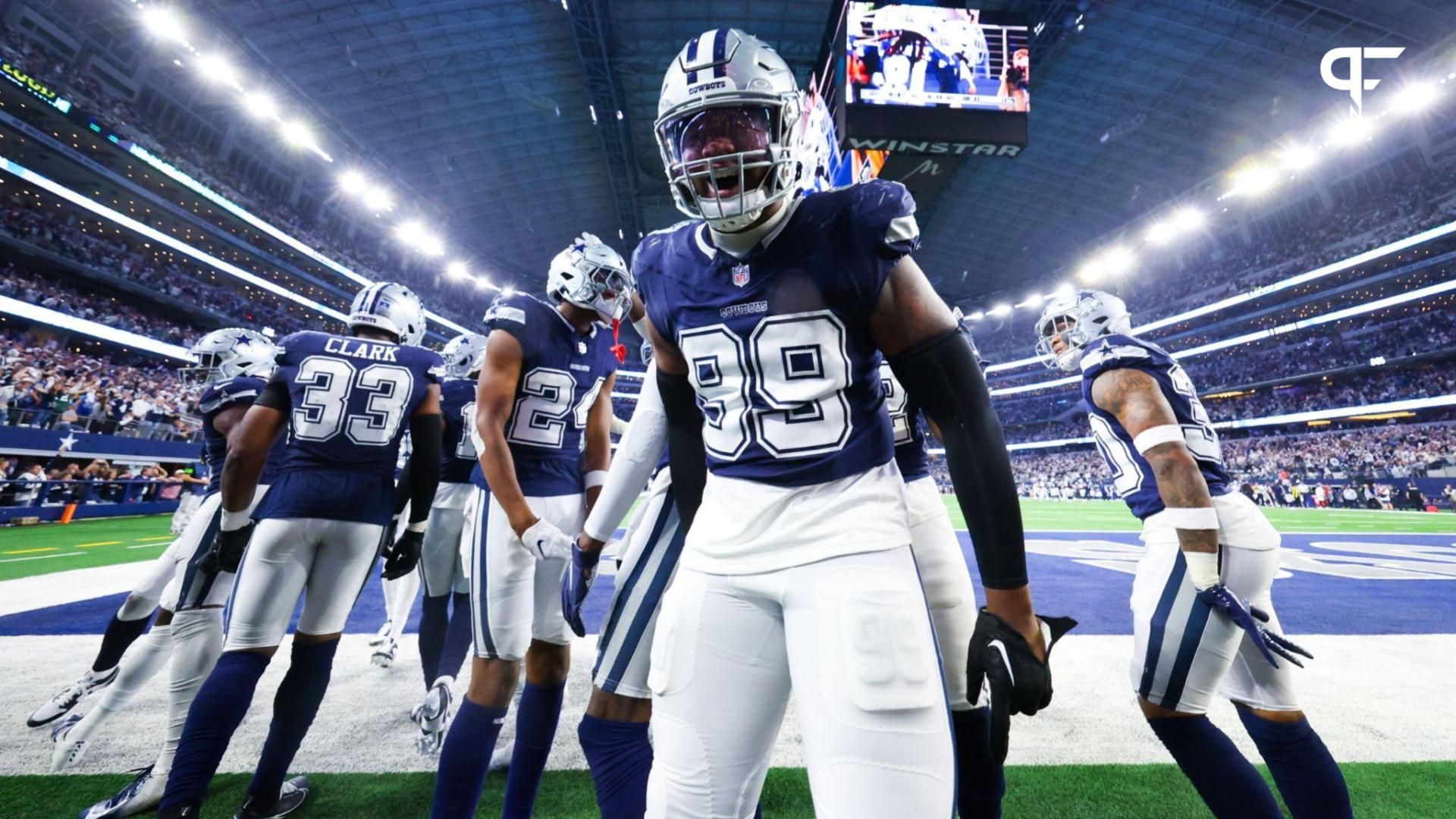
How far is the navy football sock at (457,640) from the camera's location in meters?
3.52

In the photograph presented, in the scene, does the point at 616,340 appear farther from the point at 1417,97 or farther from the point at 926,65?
the point at 1417,97

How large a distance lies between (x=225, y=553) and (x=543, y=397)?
5.33 ft

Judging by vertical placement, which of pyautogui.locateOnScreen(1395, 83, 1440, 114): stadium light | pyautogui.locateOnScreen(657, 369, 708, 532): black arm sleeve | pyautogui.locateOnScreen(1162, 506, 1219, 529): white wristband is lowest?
pyautogui.locateOnScreen(1162, 506, 1219, 529): white wristband

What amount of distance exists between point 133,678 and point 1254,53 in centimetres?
3098

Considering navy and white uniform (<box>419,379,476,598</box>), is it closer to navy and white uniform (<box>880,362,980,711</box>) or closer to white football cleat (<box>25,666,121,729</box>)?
white football cleat (<box>25,666,121,729</box>)

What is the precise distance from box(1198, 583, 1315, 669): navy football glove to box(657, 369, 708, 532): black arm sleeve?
1.90 meters

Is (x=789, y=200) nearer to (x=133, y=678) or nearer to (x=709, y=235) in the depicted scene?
(x=709, y=235)

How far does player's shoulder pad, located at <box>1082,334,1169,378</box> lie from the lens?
8.57ft

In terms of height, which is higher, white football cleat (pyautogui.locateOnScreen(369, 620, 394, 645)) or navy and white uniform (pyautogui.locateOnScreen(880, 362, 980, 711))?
navy and white uniform (pyautogui.locateOnScreen(880, 362, 980, 711))

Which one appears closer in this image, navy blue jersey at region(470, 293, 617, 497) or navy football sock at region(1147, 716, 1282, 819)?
navy football sock at region(1147, 716, 1282, 819)

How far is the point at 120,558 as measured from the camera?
918 cm

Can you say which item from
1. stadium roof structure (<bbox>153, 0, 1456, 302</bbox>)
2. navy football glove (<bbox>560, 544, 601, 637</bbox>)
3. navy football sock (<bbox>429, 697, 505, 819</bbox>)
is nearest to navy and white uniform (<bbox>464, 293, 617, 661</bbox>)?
navy football sock (<bbox>429, 697, 505, 819</bbox>)

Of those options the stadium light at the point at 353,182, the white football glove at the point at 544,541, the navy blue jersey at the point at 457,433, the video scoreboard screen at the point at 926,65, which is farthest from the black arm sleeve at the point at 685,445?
the stadium light at the point at 353,182

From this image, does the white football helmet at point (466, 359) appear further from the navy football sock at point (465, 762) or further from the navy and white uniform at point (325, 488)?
the navy football sock at point (465, 762)
